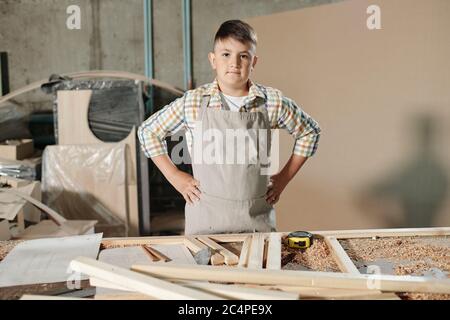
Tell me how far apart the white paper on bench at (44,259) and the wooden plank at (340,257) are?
0.62 meters

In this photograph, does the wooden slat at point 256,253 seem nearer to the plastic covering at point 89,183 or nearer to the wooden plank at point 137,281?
the wooden plank at point 137,281

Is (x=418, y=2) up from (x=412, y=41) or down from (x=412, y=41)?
up

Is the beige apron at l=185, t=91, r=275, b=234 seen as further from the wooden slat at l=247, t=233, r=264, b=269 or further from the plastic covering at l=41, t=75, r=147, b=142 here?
the plastic covering at l=41, t=75, r=147, b=142

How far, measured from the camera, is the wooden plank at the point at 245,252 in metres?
1.15

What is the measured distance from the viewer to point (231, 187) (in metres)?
1.66

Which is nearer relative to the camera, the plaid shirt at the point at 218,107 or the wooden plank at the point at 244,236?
the wooden plank at the point at 244,236

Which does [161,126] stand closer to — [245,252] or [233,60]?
[233,60]

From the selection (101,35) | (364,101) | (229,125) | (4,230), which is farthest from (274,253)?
(101,35)

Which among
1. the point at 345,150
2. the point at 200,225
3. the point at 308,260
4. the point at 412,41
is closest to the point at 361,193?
the point at 345,150

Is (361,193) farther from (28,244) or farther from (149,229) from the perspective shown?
(28,244)

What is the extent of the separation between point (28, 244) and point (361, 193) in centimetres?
217

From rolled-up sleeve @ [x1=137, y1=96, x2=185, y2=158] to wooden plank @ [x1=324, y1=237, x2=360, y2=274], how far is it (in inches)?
29.3

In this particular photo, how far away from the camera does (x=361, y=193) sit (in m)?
3.00

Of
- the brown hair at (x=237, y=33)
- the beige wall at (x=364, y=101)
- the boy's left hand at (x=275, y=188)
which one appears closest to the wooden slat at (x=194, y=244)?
the boy's left hand at (x=275, y=188)
